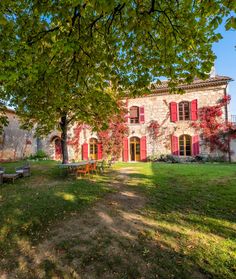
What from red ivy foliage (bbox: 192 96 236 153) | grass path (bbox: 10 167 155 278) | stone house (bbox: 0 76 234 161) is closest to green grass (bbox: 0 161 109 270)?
grass path (bbox: 10 167 155 278)

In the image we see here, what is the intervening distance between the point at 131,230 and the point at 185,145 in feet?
47.5

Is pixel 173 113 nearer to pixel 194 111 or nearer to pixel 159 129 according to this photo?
pixel 194 111

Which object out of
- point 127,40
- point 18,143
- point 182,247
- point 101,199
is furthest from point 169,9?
point 18,143

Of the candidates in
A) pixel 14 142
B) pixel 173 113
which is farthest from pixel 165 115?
pixel 14 142

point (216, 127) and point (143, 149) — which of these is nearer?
point (216, 127)

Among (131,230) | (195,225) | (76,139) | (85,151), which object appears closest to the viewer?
(131,230)

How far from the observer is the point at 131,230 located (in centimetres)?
422

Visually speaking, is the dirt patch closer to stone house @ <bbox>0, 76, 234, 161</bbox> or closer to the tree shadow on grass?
the tree shadow on grass

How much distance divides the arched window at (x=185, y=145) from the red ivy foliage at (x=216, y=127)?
131 centimetres

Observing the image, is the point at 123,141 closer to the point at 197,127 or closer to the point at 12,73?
the point at 197,127

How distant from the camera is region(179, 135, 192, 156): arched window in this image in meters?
17.4

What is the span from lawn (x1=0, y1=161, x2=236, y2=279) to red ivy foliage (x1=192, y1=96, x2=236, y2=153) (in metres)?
9.65

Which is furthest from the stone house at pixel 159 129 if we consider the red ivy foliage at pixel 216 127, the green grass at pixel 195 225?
the green grass at pixel 195 225

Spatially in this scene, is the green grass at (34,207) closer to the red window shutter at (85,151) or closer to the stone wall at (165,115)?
the stone wall at (165,115)
